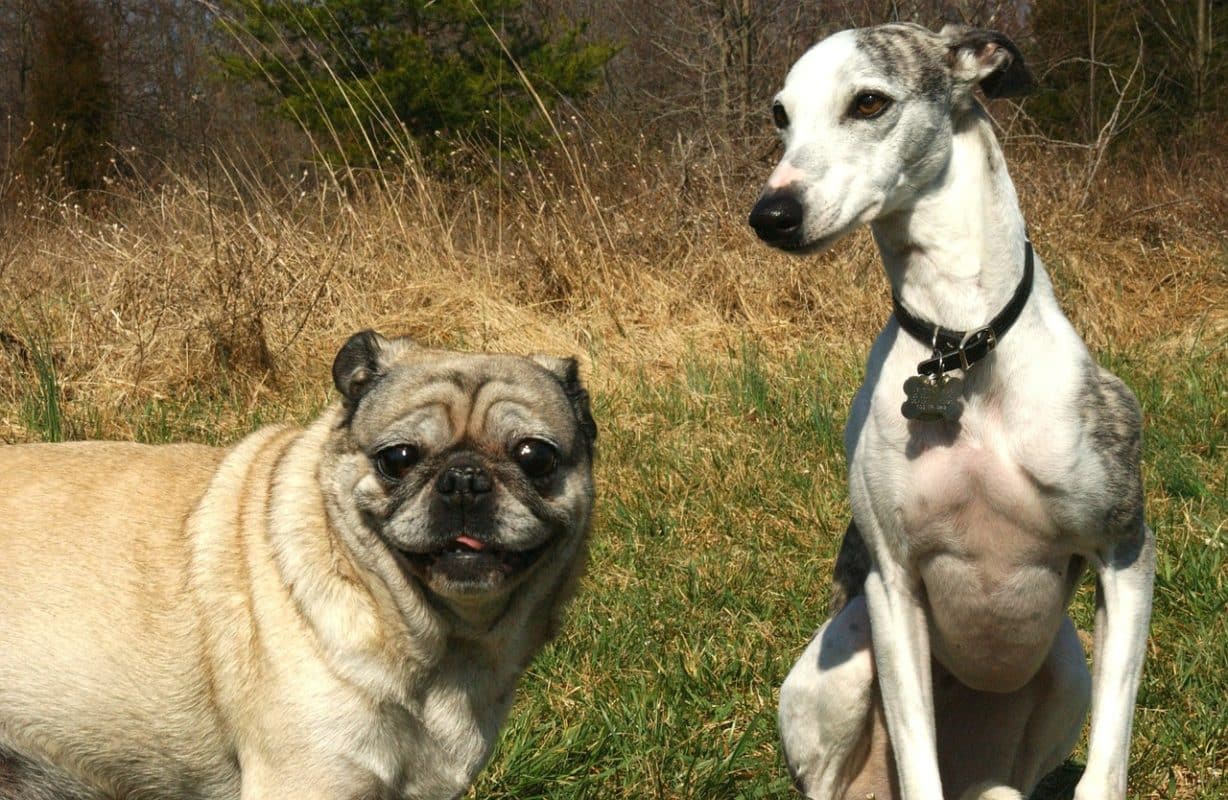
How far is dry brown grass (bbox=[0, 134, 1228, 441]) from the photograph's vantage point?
23.3 feet

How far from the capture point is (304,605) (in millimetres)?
3104

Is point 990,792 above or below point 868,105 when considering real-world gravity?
below

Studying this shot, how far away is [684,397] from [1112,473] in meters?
3.91

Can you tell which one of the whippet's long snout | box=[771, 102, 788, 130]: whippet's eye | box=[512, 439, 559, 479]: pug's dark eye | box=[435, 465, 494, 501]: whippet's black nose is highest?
box=[771, 102, 788, 130]: whippet's eye

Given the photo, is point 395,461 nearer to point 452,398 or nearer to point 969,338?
point 452,398

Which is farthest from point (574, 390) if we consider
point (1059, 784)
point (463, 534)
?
point (1059, 784)

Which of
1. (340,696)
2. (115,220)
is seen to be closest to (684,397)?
(340,696)

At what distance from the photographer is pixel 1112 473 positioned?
10.3ft

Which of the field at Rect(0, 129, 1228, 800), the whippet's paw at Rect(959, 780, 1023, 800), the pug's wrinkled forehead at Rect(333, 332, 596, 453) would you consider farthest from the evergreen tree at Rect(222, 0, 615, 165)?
the whippet's paw at Rect(959, 780, 1023, 800)

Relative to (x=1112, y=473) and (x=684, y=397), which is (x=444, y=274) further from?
(x=1112, y=473)

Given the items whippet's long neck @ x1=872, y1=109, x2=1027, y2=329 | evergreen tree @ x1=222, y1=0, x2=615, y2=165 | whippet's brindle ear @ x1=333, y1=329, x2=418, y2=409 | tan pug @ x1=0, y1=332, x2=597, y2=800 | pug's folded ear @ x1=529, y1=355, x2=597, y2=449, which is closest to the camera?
tan pug @ x1=0, y1=332, x2=597, y2=800

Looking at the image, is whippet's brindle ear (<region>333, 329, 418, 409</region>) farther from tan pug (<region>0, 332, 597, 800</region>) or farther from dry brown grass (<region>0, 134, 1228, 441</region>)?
dry brown grass (<region>0, 134, 1228, 441</region>)

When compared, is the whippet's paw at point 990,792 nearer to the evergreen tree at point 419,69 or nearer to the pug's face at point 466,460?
the pug's face at point 466,460

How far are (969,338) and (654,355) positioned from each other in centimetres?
471
